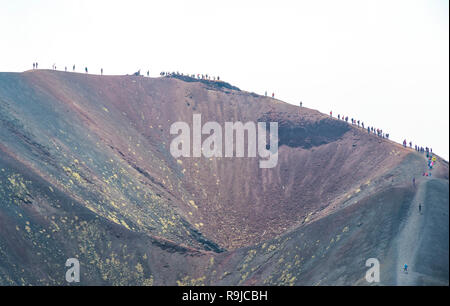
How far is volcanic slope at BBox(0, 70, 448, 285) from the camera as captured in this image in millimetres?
51531

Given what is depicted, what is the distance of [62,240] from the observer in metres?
58.9

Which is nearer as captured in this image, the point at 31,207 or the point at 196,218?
the point at 31,207

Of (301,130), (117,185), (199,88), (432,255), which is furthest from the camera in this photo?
(199,88)

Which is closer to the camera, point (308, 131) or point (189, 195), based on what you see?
point (189, 195)

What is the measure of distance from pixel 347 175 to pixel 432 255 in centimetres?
3550

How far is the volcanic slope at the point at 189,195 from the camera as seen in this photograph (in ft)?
169

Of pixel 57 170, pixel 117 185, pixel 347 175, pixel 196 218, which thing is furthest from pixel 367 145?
pixel 57 170

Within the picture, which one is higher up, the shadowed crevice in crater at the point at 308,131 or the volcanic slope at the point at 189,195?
the shadowed crevice in crater at the point at 308,131

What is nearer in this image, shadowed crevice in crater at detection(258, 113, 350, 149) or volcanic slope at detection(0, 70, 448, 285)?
volcanic slope at detection(0, 70, 448, 285)

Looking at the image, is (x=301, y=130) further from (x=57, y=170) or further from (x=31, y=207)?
(x=31, y=207)

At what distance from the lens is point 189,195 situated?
8194 centimetres

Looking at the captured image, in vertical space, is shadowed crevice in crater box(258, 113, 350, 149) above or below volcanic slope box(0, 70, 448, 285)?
above

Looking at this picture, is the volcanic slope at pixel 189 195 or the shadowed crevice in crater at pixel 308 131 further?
the shadowed crevice in crater at pixel 308 131
